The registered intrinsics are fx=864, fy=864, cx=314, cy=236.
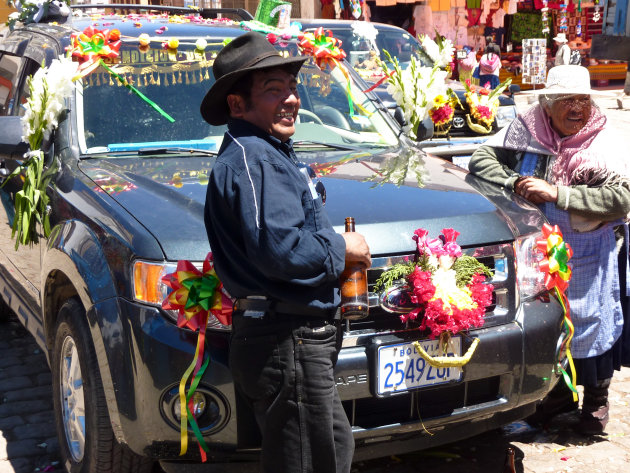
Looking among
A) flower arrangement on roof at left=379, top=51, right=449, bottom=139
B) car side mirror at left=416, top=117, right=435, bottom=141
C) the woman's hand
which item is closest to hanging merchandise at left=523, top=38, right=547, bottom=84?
flower arrangement on roof at left=379, top=51, right=449, bottom=139

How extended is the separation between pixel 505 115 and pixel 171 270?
8.51 m

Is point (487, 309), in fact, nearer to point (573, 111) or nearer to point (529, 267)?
point (529, 267)

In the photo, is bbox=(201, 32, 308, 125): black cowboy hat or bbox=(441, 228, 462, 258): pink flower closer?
bbox=(201, 32, 308, 125): black cowboy hat

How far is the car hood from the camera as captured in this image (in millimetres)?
3311

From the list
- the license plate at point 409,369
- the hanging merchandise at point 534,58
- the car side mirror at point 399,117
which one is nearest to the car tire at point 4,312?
the car side mirror at point 399,117

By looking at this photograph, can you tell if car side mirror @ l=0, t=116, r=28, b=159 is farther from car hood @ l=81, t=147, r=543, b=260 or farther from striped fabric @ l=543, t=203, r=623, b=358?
striped fabric @ l=543, t=203, r=623, b=358

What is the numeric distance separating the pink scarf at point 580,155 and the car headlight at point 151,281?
6.60ft

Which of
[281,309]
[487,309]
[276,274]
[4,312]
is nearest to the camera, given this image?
[276,274]

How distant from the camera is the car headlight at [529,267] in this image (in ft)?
11.9

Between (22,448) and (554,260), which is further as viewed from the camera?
(22,448)

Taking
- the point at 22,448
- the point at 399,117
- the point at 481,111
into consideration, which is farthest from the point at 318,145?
the point at 481,111

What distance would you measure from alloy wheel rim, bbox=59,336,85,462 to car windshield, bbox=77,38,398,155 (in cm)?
105

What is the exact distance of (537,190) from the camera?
4.10m

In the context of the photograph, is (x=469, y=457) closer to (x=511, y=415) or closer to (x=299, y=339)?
(x=511, y=415)
